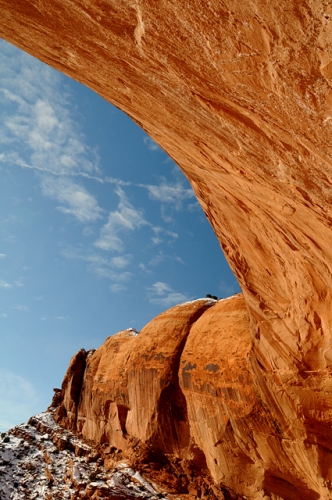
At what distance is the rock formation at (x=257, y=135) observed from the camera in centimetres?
492

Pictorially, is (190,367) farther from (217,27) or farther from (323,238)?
(217,27)

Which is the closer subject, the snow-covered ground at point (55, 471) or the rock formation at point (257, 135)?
the rock formation at point (257, 135)

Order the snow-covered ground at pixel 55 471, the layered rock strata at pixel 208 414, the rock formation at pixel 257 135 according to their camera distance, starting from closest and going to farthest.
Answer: the rock formation at pixel 257 135 < the layered rock strata at pixel 208 414 < the snow-covered ground at pixel 55 471

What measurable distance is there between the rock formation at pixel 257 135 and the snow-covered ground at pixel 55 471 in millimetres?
8090

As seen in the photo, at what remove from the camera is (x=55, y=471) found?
26391mm

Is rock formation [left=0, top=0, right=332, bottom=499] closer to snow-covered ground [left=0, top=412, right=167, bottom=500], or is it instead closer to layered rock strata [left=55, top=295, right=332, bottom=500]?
layered rock strata [left=55, top=295, right=332, bottom=500]

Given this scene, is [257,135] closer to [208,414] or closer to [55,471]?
[208,414]

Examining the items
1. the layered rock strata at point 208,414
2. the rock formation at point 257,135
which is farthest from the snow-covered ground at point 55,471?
the rock formation at point 257,135

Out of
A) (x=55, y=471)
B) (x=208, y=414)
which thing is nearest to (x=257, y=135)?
(x=208, y=414)

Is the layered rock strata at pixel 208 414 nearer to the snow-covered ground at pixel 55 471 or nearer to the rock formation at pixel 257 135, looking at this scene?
the rock formation at pixel 257 135

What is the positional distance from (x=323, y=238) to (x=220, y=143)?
145 inches

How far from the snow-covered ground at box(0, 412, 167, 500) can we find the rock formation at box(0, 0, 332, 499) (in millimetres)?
8090

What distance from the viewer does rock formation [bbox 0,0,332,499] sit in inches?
194

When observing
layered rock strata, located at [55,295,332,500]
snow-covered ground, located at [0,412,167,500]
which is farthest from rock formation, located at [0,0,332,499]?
snow-covered ground, located at [0,412,167,500]
